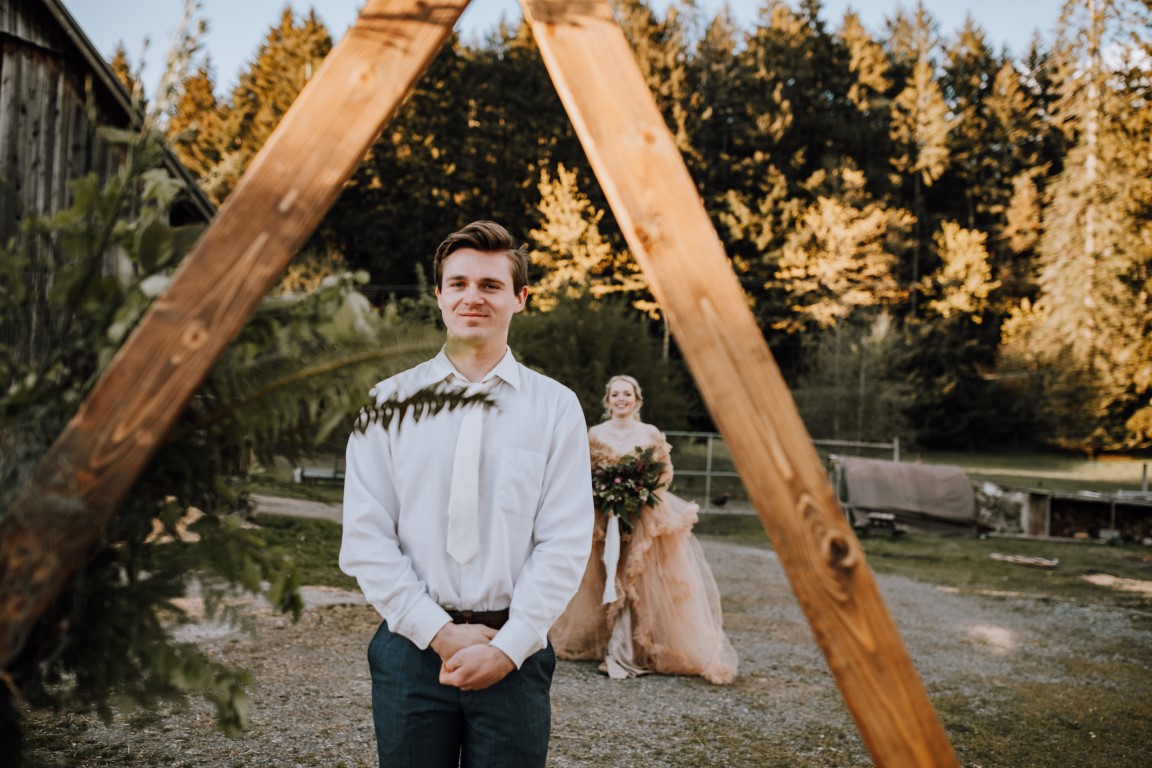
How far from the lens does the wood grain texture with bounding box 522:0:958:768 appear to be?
1608mm

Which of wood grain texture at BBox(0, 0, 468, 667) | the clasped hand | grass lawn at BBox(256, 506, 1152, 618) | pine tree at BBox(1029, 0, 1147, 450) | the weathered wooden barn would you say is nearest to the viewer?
wood grain texture at BBox(0, 0, 468, 667)

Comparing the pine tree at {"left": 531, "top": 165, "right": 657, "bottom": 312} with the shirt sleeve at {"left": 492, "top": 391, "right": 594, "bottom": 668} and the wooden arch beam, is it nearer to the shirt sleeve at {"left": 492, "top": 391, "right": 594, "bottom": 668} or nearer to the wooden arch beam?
the shirt sleeve at {"left": 492, "top": 391, "right": 594, "bottom": 668}

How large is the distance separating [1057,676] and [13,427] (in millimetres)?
8351

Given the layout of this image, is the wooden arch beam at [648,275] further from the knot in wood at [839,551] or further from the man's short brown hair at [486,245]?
the man's short brown hair at [486,245]

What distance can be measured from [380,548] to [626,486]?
5048 mm

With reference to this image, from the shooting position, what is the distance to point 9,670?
1299 mm

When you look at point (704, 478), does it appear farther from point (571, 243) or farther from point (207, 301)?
point (207, 301)

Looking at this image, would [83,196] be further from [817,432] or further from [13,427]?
[817,432]

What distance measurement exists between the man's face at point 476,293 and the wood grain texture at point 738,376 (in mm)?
495

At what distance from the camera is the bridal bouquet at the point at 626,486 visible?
6.96 metres

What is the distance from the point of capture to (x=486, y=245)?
2174 mm

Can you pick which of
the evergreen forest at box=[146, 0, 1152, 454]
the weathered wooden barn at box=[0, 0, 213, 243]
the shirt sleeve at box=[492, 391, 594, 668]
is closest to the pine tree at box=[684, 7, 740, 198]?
the evergreen forest at box=[146, 0, 1152, 454]

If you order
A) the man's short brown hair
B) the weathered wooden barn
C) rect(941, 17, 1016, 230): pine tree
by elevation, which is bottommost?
the man's short brown hair

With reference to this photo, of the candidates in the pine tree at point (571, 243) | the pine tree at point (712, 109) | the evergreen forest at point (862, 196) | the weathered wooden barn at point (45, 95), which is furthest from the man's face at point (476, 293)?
the pine tree at point (712, 109)
